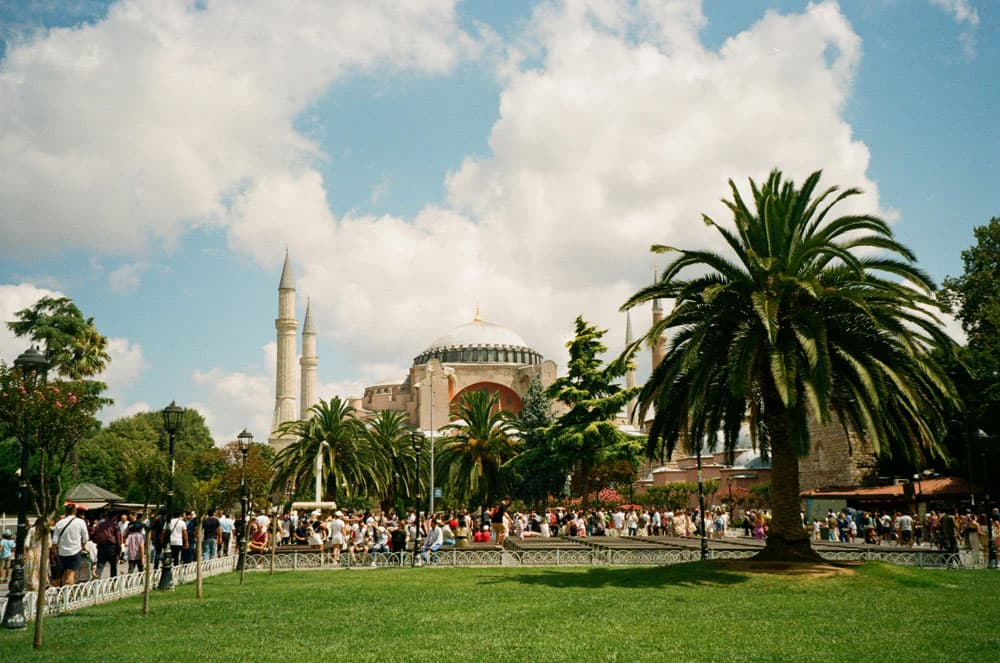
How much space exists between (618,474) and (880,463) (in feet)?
41.9

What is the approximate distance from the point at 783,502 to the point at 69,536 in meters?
10.9

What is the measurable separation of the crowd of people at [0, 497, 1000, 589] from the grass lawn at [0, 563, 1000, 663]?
124 centimetres

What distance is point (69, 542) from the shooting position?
39.0ft

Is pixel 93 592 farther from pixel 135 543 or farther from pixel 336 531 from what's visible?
pixel 336 531

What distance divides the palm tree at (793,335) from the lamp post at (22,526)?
28.9 ft

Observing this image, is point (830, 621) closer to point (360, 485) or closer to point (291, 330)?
point (360, 485)

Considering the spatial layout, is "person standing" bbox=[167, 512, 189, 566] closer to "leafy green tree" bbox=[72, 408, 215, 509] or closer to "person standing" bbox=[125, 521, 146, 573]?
"person standing" bbox=[125, 521, 146, 573]

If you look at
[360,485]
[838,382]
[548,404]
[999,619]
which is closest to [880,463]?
[548,404]

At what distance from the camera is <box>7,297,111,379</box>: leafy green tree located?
113ft

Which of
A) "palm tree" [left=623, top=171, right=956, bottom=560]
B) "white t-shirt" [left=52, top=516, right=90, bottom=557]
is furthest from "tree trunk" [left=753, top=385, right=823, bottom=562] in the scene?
"white t-shirt" [left=52, top=516, right=90, bottom=557]

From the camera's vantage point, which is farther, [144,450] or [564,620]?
[144,450]

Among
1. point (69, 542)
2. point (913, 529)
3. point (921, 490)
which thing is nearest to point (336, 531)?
point (69, 542)

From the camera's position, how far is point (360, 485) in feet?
113

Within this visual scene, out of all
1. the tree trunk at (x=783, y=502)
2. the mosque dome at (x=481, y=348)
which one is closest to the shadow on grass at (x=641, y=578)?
the tree trunk at (x=783, y=502)
